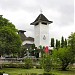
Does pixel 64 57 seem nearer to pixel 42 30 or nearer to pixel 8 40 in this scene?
pixel 8 40

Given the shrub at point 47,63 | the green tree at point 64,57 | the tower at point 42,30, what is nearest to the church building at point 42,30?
the tower at point 42,30

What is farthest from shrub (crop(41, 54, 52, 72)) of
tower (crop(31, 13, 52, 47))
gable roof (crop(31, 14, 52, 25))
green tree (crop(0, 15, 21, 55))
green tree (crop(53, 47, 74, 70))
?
tower (crop(31, 13, 52, 47))

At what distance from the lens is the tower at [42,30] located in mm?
65750

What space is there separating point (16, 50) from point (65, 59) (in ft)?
24.3

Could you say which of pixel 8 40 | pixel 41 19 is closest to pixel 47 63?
pixel 8 40

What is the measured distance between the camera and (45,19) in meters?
66.2

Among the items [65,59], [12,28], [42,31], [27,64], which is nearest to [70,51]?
[65,59]

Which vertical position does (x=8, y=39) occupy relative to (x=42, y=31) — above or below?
below

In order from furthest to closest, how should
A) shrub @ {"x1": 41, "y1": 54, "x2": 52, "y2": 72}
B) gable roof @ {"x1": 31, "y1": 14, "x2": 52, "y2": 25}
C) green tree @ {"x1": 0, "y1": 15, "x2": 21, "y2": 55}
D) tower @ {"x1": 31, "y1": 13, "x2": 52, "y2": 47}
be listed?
1. tower @ {"x1": 31, "y1": 13, "x2": 52, "y2": 47}
2. gable roof @ {"x1": 31, "y1": 14, "x2": 52, "y2": 25}
3. green tree @ {"x1": 0, "y1": 15, "x2": 21, "y2": 55}
4. shrub @ {"x1": 41, "y1": 54, "x2": 52, "y2": 72}

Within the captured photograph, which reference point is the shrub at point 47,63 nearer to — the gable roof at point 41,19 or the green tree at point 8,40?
the green tree at point 8,40

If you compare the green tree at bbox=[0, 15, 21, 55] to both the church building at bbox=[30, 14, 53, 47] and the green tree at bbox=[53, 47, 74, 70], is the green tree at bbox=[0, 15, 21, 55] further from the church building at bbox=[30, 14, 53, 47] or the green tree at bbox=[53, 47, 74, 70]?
the church building at bbox=[30, 14, 53, 47]

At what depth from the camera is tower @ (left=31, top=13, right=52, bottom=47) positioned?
65.8 m

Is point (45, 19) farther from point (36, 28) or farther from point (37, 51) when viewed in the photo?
point (37, 51)

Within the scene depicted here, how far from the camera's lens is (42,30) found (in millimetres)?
66125
